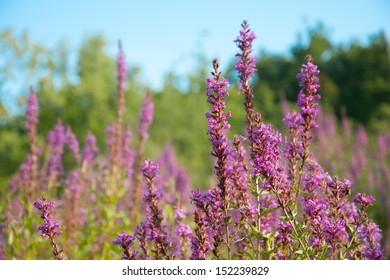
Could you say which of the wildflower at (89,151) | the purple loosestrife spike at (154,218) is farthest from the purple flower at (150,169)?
the wildflower at (89,151)

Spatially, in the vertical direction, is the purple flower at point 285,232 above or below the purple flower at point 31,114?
below

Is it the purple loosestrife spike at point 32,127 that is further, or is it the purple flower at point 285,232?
the purple loosestrife spike at point 32,127

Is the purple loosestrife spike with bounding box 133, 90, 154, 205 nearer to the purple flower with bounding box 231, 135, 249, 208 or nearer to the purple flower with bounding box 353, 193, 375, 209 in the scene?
the purple flower with bounding box 231, 135, 249, 208

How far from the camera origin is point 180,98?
19.4 metres

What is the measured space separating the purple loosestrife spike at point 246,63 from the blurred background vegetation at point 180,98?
37.7 feet

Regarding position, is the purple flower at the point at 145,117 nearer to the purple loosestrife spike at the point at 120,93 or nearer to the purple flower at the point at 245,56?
the purple loosestrife spike at the point at 120,93

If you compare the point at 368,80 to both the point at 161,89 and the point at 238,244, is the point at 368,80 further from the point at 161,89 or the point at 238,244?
the point at 238,244

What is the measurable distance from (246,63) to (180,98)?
16.1 meters

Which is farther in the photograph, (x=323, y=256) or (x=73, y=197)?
(x=73, y=197)

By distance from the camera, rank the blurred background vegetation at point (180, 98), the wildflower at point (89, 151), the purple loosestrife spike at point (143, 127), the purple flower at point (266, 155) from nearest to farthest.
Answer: the purple flower at point (266, 155) < the purple loosestrife spike at point (143, 127) < the wildflower at point (89, 151) < the blurred background vegetation at point (180, 98)

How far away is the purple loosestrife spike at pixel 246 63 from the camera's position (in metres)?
3.39
